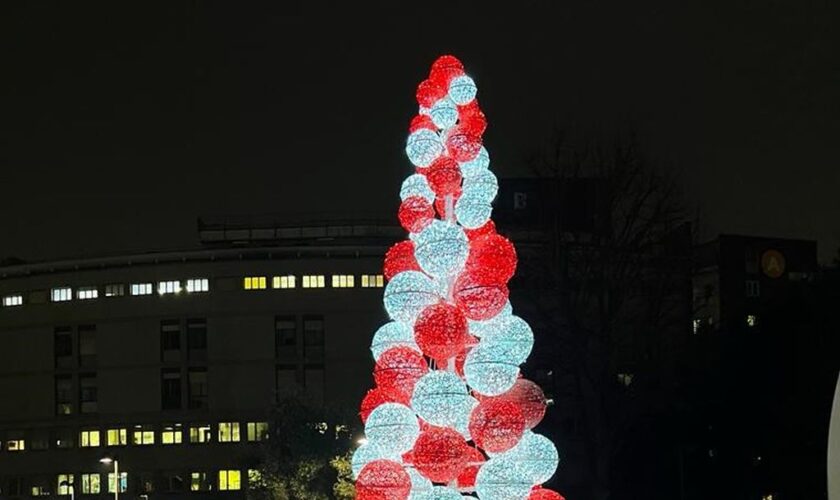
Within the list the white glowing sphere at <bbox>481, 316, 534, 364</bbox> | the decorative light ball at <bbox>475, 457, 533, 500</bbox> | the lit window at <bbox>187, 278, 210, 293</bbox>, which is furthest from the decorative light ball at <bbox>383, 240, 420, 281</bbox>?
the lit window at <bbox>187, 278, 210, 293</bbox>

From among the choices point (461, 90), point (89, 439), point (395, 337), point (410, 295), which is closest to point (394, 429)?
point (395, 337)

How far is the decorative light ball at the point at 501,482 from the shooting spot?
13.8m

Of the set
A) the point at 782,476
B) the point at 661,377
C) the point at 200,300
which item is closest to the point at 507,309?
the point at 661,377

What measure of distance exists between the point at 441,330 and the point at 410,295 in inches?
28.1

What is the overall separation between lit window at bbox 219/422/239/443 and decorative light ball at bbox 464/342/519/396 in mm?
47979

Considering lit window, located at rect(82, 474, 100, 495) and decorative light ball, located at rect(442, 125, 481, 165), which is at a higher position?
decorative light ball, located at rect(442, 125, 481, 165)

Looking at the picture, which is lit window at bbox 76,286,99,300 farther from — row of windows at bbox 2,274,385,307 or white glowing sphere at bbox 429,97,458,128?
white glowing sphere at bbox 429,97,458,128

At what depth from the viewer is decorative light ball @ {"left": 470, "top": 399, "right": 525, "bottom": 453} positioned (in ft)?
45.4

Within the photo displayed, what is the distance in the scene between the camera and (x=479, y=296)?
14289 millimetres

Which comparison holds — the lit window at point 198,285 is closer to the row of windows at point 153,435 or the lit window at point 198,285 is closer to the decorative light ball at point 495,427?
the row of windows at point 153,435

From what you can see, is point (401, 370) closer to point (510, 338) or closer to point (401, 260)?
point (510, 338)

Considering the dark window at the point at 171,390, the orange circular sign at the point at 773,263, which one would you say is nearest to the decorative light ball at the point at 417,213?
the dark window at the point at 171,390

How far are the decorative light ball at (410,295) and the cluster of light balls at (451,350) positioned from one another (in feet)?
0.04

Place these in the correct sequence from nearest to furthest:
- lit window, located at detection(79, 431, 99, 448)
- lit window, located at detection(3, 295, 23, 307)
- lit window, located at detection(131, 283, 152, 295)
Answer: lit window, located at detection(79, 431, 99, 448)
lit window, located at detection(131, 283, 152, 295)
lit window, located at detection(3, 295, 23, 307)
